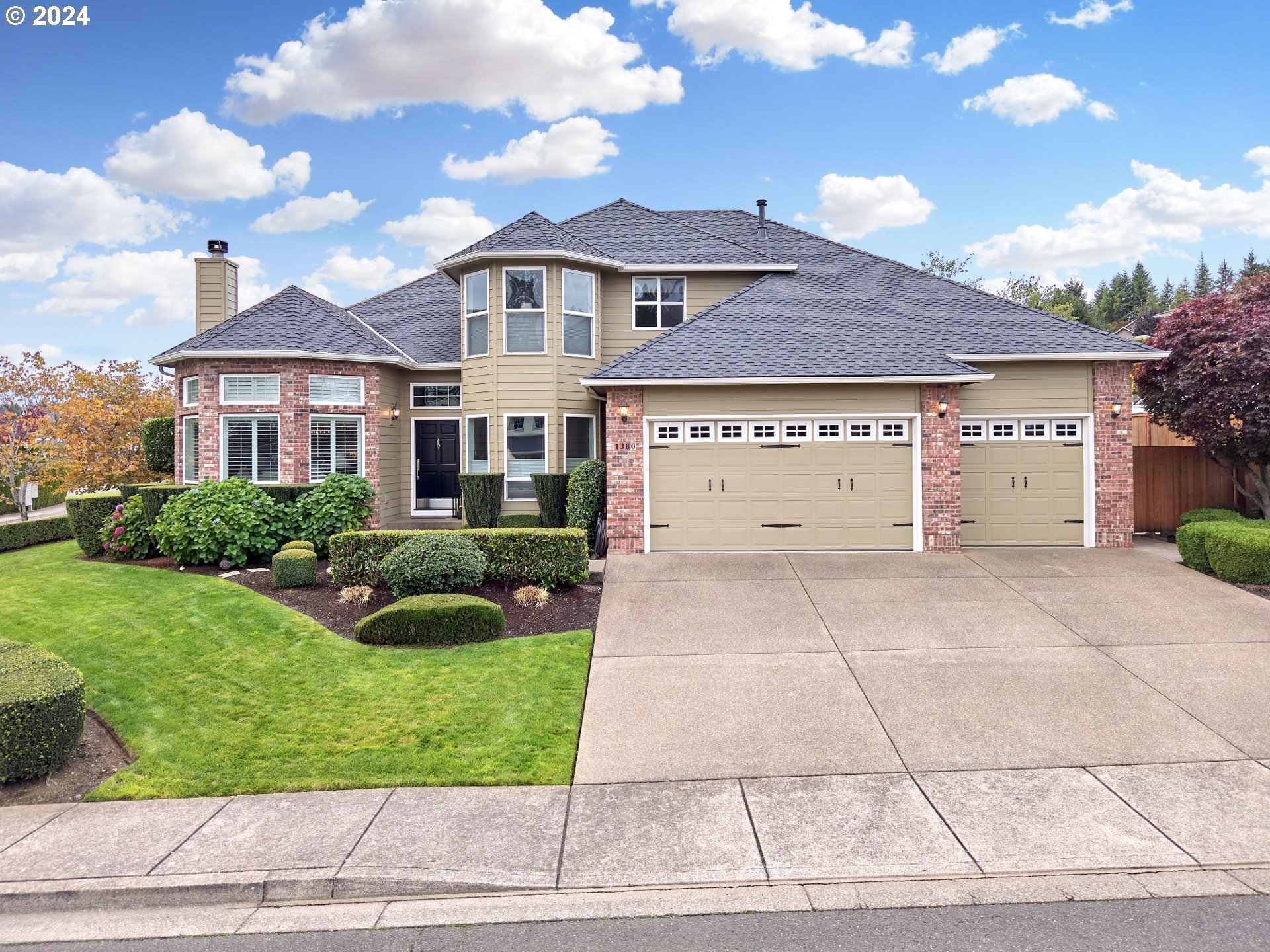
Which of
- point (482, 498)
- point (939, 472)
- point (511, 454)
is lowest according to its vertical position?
point (482, 498)

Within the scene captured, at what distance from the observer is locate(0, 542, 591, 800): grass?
5824 mm

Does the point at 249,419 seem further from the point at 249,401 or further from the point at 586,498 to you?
the point at 586,498

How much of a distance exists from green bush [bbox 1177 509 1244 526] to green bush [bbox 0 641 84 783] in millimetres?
16109

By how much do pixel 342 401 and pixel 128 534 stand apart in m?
4.56

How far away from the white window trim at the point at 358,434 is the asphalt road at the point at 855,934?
12418 mm

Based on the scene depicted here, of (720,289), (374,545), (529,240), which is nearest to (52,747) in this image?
(374,545)

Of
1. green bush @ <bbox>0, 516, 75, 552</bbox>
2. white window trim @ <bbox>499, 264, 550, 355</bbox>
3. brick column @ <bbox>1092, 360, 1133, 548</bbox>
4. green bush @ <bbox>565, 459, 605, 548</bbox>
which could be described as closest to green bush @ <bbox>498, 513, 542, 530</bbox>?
green bush @ <bbox>565, 459, 605, 548</bbox>

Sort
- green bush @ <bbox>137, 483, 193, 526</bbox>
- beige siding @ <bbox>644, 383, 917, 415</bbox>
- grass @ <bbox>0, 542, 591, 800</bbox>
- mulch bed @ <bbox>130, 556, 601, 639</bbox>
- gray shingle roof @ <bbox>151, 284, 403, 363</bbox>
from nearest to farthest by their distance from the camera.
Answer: grass @ <bbox>0, 542, 591, 800</bbox>, mulch bed @ <bbox>130, 556, 601, 639</bbox>, beige siding @ <bbox>644, 383, 917, 415</bbox>, green bush @ <bbox>137, 483, 193, 526</bbox>, gray shingle roof @ <bbox>151, 284, 403, 363</bbox>

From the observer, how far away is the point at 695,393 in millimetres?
13383

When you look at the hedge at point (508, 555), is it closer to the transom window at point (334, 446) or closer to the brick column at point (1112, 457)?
the transom window at point (334, 446)

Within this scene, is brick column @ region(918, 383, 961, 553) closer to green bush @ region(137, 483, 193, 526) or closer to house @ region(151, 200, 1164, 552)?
house @ region(151, 200, 1164, 552)

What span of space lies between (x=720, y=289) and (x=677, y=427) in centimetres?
523

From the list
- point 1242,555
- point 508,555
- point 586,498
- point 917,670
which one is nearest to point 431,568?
point 508,555

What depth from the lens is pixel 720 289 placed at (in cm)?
1727
